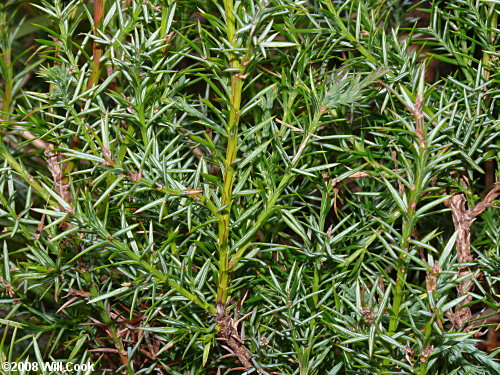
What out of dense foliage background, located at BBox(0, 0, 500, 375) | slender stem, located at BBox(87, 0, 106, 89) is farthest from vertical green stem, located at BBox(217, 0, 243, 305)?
slender stem, located at BBox(87, 0, 106, 89)

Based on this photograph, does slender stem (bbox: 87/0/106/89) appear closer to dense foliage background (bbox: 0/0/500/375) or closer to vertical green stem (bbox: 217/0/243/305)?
dense foliage background (bbox: 0/0/500/375)

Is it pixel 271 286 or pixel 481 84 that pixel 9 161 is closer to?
pixel 271 286

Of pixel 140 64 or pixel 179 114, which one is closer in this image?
pixel 140 64

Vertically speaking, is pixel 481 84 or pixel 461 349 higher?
pixel 481 84

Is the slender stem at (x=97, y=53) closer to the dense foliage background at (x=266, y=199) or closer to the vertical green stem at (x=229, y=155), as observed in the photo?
the dense foliage background at (x=266, y=199)

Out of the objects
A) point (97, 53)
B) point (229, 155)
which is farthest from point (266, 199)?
point (97, 53)

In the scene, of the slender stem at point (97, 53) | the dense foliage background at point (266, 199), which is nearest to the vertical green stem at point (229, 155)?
the dense foliage background at point (266, 199)

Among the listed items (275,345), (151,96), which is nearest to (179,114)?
(151,96)

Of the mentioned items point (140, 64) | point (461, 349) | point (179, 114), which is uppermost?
point (140, 64)
